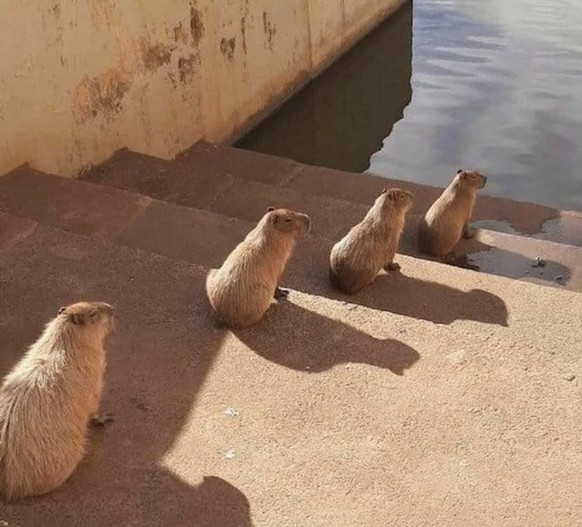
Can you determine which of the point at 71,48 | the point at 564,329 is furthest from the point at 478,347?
the point at 71,48

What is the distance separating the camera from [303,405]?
3871mm

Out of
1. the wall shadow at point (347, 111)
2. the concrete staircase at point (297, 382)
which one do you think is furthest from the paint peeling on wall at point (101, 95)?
the wall shadow at point (347, 111)

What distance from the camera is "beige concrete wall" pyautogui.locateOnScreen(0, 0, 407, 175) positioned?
19.9ft

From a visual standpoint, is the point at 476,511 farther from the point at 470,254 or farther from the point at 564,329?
the point at 470,254

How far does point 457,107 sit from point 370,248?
234 inches

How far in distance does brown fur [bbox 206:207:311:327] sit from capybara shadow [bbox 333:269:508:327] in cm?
70

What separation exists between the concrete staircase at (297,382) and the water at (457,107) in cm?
343

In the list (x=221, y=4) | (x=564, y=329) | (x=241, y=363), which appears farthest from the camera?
(x=221, y=4)

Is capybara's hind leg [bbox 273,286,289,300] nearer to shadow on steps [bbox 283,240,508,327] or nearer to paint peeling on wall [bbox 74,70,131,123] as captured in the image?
shadow on steps [bbox 283,240,508,327]

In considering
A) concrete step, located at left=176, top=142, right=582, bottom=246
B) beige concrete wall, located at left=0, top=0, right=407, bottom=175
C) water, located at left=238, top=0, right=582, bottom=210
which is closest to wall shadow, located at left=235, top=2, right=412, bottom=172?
water, located at left=238, top=0, right=582, bottom=210

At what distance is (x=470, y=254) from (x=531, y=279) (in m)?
0.57

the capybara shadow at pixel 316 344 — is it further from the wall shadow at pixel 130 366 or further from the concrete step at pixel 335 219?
the concrete step at pixel 335 219

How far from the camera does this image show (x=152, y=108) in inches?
305

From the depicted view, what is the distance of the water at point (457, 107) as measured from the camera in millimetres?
9492
